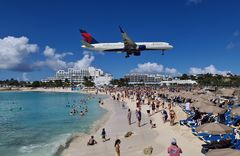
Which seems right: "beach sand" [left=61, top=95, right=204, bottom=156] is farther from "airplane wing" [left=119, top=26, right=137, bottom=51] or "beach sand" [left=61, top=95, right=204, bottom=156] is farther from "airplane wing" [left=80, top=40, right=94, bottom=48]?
"airplane wing" [left=80, top=40, right=94, bottom=48]

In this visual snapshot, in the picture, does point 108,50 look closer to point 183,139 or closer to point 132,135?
point 132,135

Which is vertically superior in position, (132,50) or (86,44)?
(86,44)

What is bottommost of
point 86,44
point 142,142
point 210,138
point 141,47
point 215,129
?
point 142,142

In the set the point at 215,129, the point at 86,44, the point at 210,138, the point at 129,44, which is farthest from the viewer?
the point at 86,44

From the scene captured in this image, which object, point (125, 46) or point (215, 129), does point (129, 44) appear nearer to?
point (125, 46)

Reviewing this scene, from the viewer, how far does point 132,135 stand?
880 inches

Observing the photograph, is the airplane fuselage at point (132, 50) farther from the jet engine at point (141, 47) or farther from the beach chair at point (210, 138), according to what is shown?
the beach chair at point (210, 138)

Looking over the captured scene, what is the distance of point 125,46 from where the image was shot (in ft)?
148

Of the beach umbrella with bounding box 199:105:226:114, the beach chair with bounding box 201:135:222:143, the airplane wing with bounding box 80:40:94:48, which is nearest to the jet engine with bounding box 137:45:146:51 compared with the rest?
the airplane wing with bounding box 80:40:94:48

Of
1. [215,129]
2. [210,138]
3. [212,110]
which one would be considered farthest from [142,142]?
[212,110]

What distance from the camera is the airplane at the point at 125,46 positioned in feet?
146

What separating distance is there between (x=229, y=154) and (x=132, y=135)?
14.3 m

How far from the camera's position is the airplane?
4462cm

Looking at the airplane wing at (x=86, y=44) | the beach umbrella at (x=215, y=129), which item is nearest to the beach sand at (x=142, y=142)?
the beach umbrella at (x=215, y=129)
